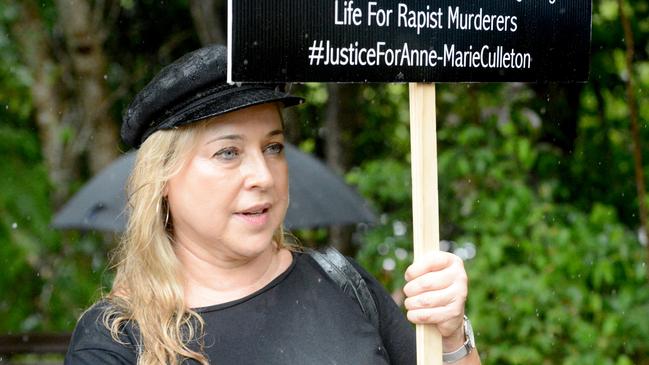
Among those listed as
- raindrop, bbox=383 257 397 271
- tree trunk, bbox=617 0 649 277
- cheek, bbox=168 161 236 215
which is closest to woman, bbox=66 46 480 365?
cheek, bbox=168 161 236 215

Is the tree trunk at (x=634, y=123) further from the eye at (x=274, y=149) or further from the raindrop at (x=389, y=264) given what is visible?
the eye at (x=274, y=149)

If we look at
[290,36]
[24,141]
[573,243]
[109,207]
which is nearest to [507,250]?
[573,243]

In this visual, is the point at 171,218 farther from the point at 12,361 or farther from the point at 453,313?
the point at 12,361

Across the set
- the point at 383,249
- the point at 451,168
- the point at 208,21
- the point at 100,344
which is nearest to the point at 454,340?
the point at 100,344

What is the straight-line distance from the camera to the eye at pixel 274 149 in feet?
7.08

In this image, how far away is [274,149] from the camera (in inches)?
85.5

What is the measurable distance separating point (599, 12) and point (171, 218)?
3.68m

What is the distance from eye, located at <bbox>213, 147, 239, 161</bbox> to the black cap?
9 centimetres

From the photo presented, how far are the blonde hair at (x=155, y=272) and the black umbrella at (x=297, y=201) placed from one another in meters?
2.41

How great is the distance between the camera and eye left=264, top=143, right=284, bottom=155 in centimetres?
216

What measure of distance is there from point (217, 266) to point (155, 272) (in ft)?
0.42

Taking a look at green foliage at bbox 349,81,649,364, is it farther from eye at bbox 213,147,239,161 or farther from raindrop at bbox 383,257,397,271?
eye at bbox 213,147,239,161

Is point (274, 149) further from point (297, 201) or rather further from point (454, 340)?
point (297, 201)

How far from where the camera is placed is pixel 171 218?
2.22 metres
